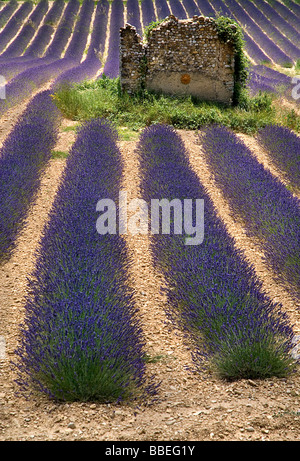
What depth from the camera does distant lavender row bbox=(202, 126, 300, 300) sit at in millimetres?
3962

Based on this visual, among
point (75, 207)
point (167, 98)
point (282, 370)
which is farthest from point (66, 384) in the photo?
point (167, 98)

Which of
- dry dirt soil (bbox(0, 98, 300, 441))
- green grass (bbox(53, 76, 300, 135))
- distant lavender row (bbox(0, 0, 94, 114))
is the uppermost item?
distant lavender row (bbox(0, 0, 94, 114))

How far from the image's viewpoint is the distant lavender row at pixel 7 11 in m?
21.7

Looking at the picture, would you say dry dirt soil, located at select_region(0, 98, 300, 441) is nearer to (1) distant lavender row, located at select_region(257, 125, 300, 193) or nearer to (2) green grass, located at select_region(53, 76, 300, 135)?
(1) distant lavender row, located at select_region(257, 125, 300, 193)

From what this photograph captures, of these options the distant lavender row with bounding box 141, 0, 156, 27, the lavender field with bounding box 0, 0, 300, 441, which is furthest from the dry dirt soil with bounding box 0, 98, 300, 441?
the distant lavender row with bounding box 141, 0, 156, 27

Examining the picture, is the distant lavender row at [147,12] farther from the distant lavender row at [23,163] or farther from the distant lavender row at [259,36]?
the distant lavender row at [23,163]

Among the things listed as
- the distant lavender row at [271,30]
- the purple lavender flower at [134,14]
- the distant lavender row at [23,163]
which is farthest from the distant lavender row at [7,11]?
the distant lavender row at [23,163]

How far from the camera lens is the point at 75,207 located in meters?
4.39

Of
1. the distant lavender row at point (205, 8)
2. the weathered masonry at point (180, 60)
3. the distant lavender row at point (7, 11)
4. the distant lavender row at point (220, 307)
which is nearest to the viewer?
the distant lavender row at point (220, 307)

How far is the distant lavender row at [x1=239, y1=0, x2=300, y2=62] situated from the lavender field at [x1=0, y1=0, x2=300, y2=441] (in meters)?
11.8

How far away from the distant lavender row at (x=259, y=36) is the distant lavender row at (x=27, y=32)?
998 cm

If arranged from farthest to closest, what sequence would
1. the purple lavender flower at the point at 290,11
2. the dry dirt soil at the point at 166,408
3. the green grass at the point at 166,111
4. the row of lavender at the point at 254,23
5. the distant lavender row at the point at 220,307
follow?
the purple lavender flower at the point at 290,11, the row of lavender at the point at 254,23, the green grass at the point at 166,111, the distant lavender row at the point at 220,307, the dry dirt soil at the point at 166,408
